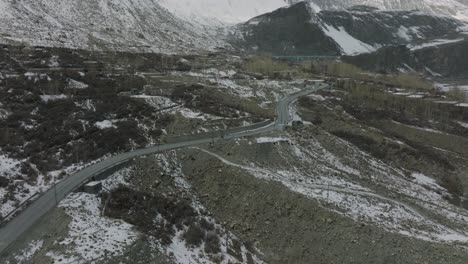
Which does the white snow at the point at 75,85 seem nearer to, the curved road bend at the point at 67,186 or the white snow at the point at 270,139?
the curved road bend at the point at 67,186

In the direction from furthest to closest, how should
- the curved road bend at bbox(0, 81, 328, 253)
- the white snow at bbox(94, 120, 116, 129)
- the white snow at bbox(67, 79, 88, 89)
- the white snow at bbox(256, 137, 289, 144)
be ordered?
the white snow at bbox(67, 79, 88, 89)
the white snow at bbox(94, 120, 116, 129)
the white snow at bbox(256, 137, 289, 144)
the curved road bend at bbox(0, 81, 328, 253)

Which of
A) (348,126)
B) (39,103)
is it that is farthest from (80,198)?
(348,126)

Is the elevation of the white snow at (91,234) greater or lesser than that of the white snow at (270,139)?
lesser

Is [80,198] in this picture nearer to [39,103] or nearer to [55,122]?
[55,122]

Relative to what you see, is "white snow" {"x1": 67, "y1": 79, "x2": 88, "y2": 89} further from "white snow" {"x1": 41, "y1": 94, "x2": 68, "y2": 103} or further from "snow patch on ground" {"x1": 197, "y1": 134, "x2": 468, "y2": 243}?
"snow patch on ground" {"x1": 197, "y1": 134, "x2": 468, "y2": 243}

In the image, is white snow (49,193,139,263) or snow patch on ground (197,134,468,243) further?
snow patch on ground (197,134,468,243)


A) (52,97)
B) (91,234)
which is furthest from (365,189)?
(52,97)

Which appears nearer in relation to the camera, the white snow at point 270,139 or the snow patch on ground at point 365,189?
the snow patch on ground at point 365,189

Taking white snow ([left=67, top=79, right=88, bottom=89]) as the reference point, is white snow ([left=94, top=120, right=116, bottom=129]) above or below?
below

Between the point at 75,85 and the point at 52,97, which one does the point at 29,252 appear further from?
the point at 75,85

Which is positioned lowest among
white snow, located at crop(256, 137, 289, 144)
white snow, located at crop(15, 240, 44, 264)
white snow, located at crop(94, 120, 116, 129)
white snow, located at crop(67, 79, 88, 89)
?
white snow, located at crop(15, 240, 44, 264)

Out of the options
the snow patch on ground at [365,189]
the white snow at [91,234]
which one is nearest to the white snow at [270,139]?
the snow patch on ground at [365,189]

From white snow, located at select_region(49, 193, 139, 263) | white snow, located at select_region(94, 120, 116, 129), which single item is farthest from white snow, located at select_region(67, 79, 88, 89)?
white snow, located at select_region(49, 193, 139, 263)
